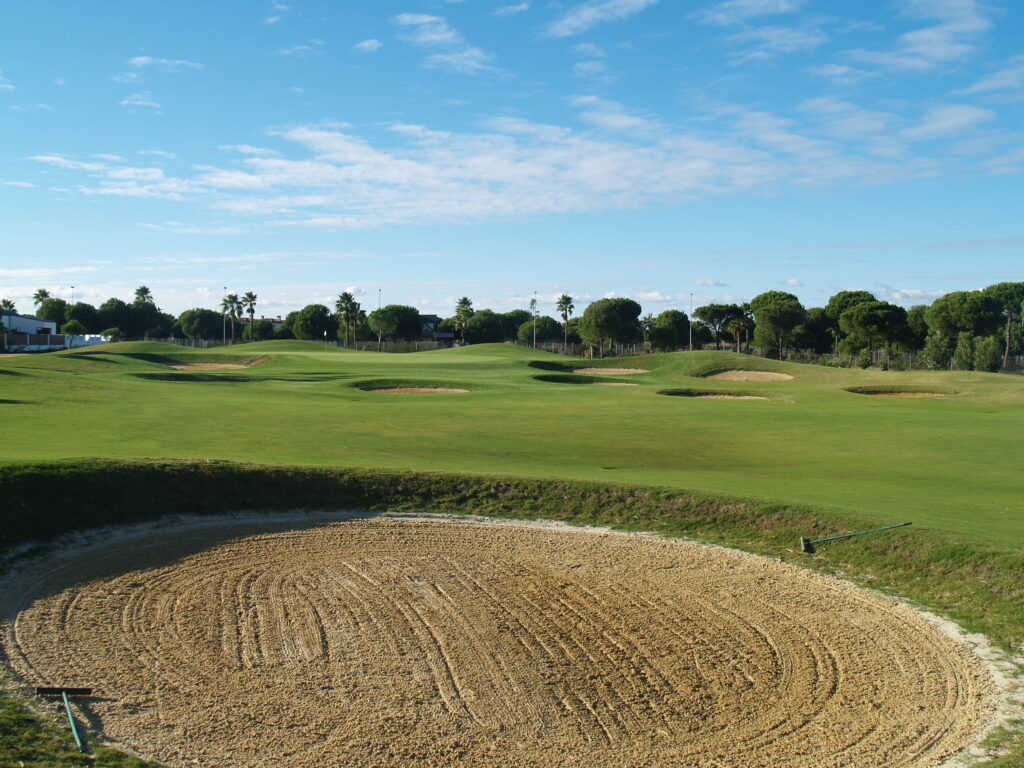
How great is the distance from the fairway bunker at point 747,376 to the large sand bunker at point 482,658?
47866mm

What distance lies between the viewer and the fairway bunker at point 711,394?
145 ft

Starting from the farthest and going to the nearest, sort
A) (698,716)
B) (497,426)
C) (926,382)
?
(926,382) → (497,426) → (698,716)

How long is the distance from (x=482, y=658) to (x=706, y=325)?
425ft

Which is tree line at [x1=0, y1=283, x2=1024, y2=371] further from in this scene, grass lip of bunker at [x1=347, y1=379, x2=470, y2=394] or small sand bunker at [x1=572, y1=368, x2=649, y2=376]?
grass lip of bunker at [x1=347, y1=379, x2=470, y2=394]

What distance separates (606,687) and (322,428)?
16.9m

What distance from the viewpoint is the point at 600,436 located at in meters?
24.3

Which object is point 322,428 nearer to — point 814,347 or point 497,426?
point 497,426

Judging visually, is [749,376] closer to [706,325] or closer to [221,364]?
[221,364]

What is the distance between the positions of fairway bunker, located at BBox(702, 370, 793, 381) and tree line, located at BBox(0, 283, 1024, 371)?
24.8 metres

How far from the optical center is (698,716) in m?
7.93

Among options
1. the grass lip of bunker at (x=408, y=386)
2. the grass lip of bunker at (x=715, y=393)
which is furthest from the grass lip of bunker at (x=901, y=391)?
the grass lip of bunker at (x=408, y=386)

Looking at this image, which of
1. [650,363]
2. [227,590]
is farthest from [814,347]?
[227,590]

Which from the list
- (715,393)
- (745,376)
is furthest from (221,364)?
(715,393)

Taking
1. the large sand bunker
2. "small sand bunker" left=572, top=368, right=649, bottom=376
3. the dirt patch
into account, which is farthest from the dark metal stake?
the dirt patch
